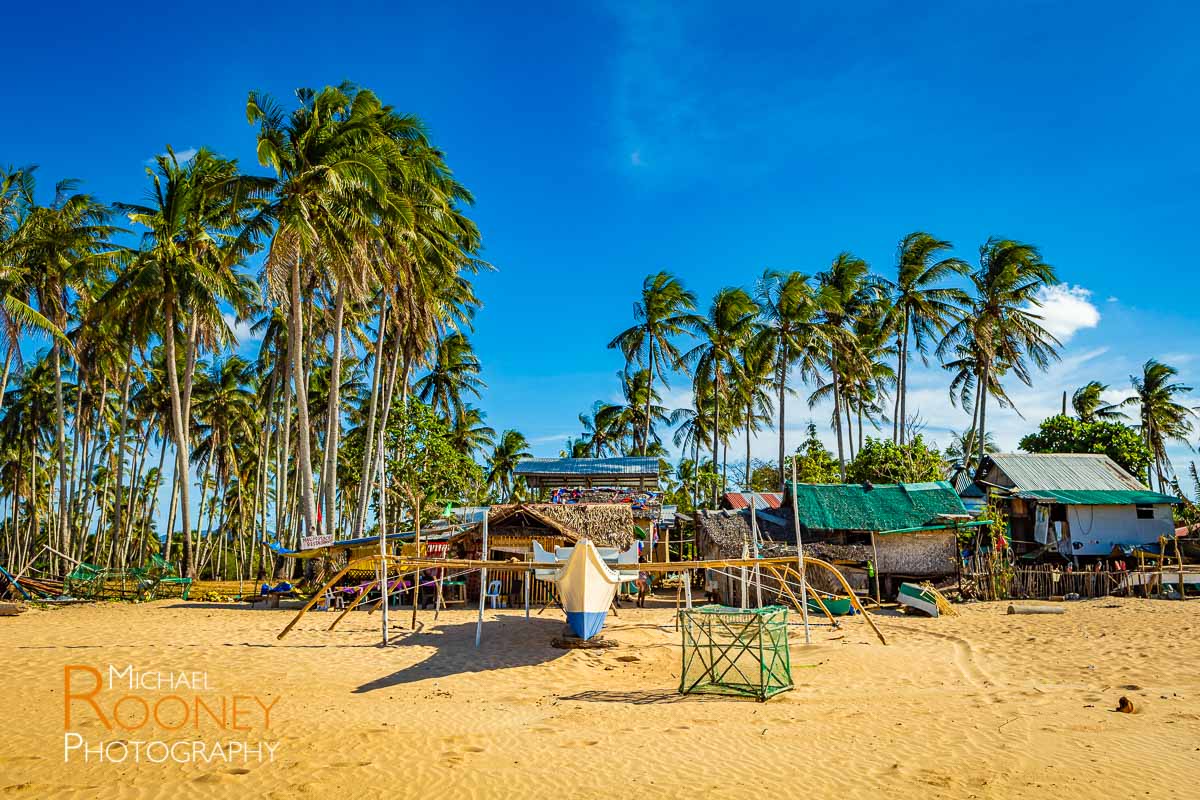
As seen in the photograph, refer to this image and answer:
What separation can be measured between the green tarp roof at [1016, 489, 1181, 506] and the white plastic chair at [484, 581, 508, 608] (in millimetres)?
16782

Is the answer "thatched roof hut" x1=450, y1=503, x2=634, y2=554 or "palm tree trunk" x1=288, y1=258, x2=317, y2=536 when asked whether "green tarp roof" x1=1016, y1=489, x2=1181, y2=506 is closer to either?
"thatched roof hut" x1=450, y1=503, x2=634, y2=554

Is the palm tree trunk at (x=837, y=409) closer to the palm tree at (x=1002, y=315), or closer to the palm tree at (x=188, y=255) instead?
the palm tree at (x=1002, y=315)

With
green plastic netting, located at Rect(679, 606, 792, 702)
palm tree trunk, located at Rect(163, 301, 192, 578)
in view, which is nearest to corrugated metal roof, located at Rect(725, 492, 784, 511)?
green plastic netting, located at Rect(679, 606, 792, 702)

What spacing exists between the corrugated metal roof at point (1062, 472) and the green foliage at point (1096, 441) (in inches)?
136

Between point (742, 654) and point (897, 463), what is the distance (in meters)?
20.3

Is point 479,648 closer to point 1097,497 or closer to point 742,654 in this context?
point 742,654

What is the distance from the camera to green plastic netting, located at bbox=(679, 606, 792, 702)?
10.0 m

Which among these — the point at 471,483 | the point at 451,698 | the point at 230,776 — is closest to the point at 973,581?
the point at 451,698

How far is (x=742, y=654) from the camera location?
10289mm

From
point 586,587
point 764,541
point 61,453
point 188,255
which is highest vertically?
point 188,255

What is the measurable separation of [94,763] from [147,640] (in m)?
7.06

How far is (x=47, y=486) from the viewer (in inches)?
1754

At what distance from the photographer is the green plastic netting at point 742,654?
10.0 m

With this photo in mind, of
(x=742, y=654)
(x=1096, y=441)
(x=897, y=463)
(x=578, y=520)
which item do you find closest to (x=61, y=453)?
(x=578, y=520)
